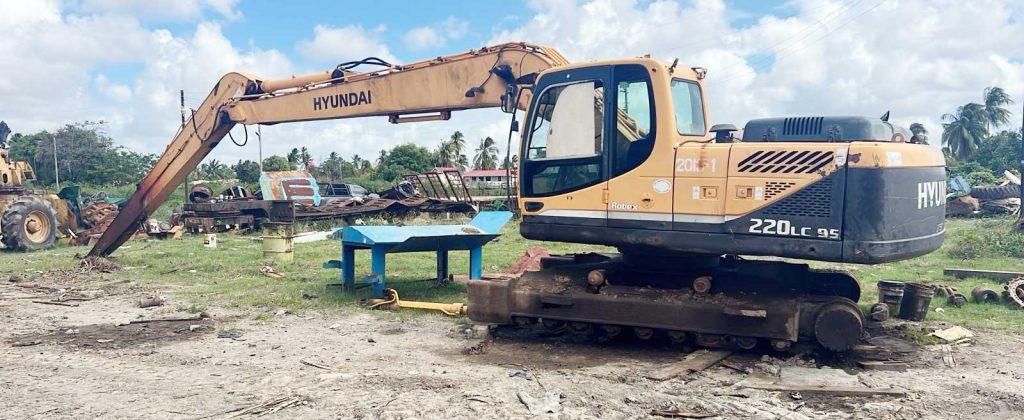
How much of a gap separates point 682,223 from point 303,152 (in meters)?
57.9

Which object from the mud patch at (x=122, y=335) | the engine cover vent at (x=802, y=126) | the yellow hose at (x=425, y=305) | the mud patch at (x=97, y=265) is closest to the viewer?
the engine cover vent at (x=802, y=126)

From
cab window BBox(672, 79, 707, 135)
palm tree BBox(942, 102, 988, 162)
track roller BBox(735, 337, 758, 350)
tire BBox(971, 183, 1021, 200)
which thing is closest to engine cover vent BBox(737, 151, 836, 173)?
cab window BBox(672, 79, 707, 135)

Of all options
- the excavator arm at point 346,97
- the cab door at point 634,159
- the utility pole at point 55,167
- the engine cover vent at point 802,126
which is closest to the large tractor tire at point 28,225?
the excavator arm at point 346,97

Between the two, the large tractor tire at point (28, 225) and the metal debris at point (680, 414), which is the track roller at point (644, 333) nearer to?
the metal debris at point (680, 414)

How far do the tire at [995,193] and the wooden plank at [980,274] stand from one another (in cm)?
1656

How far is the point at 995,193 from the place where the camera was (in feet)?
79.9

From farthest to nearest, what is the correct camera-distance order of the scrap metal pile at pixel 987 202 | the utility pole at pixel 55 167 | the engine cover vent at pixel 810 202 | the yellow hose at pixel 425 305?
the utility pole at pixel 55 167, the scrap metal pile at pixel 987 202, the yellow hose at pixel 425 305, the engine cover vent at pixel 810 202

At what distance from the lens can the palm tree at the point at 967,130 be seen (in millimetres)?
57688

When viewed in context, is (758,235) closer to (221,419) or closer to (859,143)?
(859,143)

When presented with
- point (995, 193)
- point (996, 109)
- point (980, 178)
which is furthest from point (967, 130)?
point (995, 193)

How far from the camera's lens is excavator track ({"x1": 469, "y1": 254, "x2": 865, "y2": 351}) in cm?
582

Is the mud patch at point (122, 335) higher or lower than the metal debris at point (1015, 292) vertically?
lower

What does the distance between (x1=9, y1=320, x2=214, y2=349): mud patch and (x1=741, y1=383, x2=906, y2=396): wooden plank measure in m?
5.35

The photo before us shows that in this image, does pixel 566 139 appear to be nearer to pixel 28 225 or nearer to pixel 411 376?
pixel 411 376
